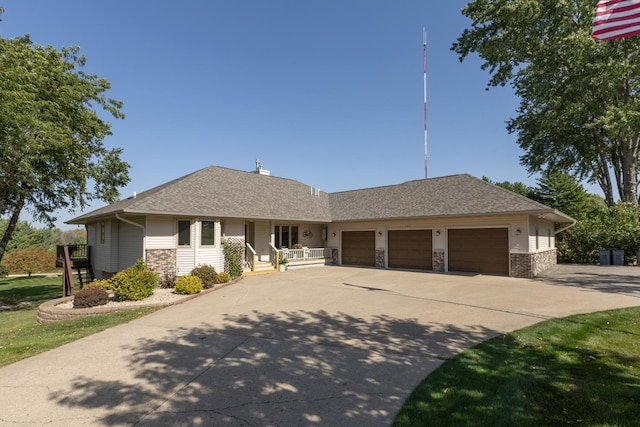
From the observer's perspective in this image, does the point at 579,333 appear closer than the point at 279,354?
No

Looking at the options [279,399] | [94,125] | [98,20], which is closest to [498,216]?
[279,399]

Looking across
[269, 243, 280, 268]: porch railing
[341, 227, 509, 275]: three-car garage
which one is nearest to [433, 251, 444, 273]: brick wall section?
[341, 227, 509, 275]: three-car garage

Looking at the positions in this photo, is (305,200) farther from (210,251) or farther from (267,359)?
(267,359)

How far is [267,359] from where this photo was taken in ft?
17.6

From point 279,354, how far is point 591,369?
476 centimetres

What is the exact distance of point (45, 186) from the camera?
14422 millimetres

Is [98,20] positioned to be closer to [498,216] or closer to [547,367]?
[547,367]

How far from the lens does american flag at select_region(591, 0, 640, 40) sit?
6.72 meters

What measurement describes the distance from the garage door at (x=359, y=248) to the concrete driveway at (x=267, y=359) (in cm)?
954

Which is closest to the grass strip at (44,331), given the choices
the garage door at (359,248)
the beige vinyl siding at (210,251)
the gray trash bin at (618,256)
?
the beige vinyl siding at (210,251)

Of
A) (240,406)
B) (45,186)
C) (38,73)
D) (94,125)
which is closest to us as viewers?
(240,406)

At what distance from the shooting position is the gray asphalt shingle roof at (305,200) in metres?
14.5

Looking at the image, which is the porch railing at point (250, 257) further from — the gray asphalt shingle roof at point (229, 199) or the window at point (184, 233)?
the window at point (184, 233)

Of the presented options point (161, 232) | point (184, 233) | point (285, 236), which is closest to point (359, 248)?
point (285, 236)
